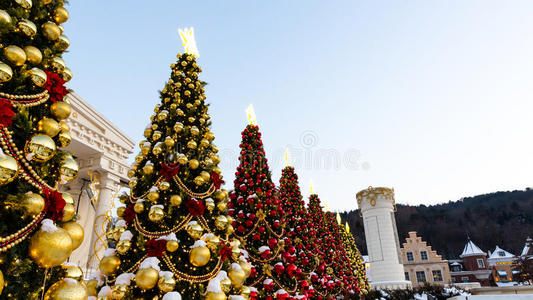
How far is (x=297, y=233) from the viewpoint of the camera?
916cm

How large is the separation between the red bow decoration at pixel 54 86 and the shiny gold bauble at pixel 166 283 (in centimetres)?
227

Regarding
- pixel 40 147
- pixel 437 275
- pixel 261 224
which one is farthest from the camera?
pixel 437 275

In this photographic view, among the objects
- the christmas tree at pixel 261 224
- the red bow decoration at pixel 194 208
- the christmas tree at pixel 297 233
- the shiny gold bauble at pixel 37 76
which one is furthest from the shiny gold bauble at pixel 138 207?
the christmas tree at pixel 297 233

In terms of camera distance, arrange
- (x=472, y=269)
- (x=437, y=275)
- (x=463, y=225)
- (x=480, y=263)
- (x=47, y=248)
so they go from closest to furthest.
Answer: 1. (x=47, y=248)
2. (x=437, y=275)
3. (x=480, y=263)
4. (x=472, y=269)
5. (x=463, y=225)

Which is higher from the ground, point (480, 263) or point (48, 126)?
point (48, 126)

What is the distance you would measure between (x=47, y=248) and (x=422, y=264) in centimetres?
4211

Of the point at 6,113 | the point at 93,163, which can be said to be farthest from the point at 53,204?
the point at 93,163

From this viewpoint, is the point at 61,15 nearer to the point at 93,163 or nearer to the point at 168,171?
the point at 168,171

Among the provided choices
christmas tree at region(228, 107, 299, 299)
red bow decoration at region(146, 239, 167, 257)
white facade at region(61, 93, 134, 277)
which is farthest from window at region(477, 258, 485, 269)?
red bow decoration at region(146, 239, 167, 257)

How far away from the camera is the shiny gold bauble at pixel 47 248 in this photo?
156 centimetres

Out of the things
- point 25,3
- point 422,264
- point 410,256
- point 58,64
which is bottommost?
point 422,264

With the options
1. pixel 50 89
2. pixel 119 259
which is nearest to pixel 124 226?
pixel 119 259

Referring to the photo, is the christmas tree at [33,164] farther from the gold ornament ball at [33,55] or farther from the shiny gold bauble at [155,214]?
the shiny gold bauble at [155,214]

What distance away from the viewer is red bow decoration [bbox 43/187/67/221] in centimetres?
170
